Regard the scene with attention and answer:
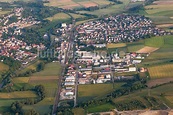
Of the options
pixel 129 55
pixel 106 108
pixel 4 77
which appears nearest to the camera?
pixel 106 108

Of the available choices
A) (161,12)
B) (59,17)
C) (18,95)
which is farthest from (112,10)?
(18,95)

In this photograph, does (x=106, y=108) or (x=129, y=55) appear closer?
(x=106, y=108)

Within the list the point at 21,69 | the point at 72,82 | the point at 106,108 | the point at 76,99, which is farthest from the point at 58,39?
the point at 106,108

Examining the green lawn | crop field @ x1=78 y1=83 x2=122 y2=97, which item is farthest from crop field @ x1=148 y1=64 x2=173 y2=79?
the green lawn

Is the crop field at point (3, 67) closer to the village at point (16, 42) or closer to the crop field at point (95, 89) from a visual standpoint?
the village at point (16, 42)

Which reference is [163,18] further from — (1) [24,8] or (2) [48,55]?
(1) [24,8]

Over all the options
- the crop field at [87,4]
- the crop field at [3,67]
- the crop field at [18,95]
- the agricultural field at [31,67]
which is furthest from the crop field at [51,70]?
the crop field at [87,4]

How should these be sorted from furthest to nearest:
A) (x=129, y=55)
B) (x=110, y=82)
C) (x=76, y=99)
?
(x=129, y=55), (x=110, y=82), (x=76, y=99)

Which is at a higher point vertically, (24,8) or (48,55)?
(24,8)
